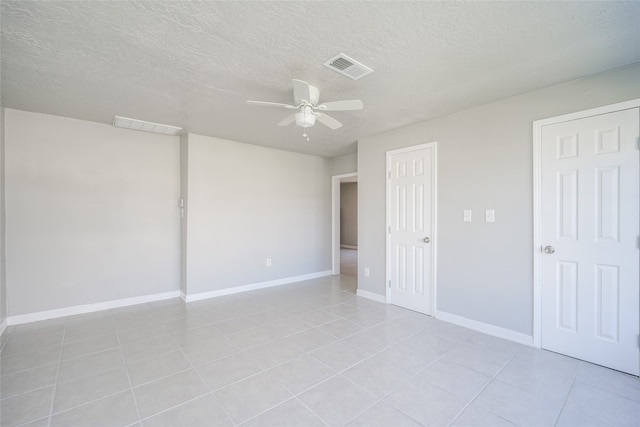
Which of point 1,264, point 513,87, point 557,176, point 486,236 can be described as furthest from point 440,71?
point 1,264

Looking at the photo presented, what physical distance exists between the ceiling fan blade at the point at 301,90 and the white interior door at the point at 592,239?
7.63 ft

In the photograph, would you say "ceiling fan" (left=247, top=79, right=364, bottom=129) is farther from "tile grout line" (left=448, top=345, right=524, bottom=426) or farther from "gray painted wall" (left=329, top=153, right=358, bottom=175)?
"gray painted wall" (left=329, top=153, right=358, bottom=175)

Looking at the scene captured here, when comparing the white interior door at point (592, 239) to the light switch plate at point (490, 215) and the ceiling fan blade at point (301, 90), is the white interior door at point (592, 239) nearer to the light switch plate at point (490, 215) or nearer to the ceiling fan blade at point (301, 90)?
the light switch plate at point (490, 215)

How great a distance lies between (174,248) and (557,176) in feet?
16.3

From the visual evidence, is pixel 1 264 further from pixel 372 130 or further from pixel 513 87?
pixel 513 87

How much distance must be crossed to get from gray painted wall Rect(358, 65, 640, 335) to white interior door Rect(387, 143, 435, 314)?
139mm

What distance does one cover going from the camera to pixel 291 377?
87.1 inches

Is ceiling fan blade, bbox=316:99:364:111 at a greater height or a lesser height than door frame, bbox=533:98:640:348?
Answer: greater

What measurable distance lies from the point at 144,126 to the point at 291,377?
3727 millimetres

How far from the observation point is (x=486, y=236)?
3043mm

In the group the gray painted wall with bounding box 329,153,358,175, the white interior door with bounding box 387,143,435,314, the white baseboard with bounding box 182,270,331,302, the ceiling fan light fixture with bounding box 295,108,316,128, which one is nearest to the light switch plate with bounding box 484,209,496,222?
the white interior door with bounding box 387,143,435,314

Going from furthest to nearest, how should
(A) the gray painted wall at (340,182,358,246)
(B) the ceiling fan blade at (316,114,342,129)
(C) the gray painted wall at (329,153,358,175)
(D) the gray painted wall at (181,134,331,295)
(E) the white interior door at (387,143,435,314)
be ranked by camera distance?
(A) the gray painted wall at (340,182,358,246), (C) the gray painted wall at (329,153,358,175), (D) the gray painted wall at (181,134,331,295), (E) the white interior door at (387,143,435,314), (B) the ceiling fan blade at (316,114,342,129)

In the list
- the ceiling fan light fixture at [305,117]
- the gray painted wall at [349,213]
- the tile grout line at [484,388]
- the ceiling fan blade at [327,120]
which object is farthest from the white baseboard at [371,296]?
the gray painted wall at [349,213]

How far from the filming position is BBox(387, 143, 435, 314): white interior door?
356 centimetres
